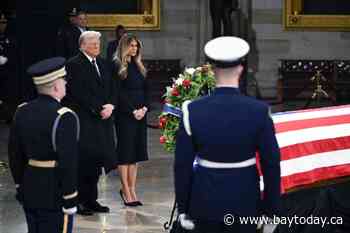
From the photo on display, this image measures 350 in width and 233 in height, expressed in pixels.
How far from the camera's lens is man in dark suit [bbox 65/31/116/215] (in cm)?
774

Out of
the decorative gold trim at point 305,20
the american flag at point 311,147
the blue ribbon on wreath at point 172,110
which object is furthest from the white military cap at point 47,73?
the decorative gold trim at point 305,20

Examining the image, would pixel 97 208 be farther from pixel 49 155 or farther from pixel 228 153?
pixel 228 153

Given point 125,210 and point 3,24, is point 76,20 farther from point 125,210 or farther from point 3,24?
point 125,210

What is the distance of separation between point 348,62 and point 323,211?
1113 centimetres

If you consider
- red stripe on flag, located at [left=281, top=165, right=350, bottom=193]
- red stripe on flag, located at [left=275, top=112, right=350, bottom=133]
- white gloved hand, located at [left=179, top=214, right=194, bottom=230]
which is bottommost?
red stripe on flag, located at [left=281, top=165, right=350, bottom=193]

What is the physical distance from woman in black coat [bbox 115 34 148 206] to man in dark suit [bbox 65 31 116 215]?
28 cm

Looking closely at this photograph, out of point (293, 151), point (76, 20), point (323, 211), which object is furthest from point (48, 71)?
point (76, 20)

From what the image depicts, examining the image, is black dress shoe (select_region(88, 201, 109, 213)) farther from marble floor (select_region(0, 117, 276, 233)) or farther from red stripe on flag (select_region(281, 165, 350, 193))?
red stripe on flag (select_region(281, 165, 350, 193))

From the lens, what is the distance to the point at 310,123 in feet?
21.4

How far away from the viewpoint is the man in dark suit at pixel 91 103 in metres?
7.74

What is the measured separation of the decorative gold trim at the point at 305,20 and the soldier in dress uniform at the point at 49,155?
1240 centimetres

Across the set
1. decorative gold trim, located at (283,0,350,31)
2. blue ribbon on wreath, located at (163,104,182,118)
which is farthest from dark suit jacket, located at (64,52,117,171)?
decorative gold trim, located at (283,0,350,31)

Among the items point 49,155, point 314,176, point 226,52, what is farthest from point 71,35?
point 226,52

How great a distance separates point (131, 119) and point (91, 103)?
1.95 feet
